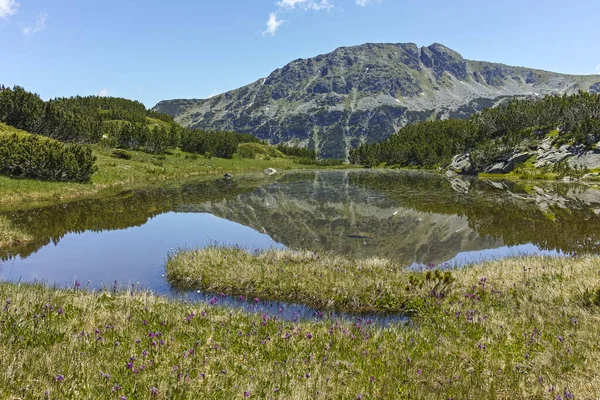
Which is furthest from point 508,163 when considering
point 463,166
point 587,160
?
point 587,160

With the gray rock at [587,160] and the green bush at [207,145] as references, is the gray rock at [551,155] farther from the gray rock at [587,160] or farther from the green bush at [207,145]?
the green bush at [207,145]

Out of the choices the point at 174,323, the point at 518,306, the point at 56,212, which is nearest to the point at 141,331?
the point at 174,323

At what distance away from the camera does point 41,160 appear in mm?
42031

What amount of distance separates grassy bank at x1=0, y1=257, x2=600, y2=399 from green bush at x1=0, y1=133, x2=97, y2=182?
128 ft

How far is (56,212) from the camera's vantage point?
32.5m

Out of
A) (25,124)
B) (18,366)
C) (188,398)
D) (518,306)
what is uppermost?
(25,124)

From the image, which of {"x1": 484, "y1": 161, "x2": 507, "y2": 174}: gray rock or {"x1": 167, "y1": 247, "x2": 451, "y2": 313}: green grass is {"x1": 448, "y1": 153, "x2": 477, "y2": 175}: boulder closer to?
{"x1": 484, "y1": 161, "x2": 507, "y2": 174}: gray rock

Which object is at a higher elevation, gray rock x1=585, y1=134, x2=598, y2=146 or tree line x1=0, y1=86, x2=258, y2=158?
tree line x1=0, y1=86, x2=258, y2=158

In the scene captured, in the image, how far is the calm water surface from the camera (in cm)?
1878

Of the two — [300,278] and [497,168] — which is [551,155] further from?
[300,278]

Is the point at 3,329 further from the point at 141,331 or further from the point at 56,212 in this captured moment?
the point at 56,212

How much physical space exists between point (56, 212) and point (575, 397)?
37.9 m

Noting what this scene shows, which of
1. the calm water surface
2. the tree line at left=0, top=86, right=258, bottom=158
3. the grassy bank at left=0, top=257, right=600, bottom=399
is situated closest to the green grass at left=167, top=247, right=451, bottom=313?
the calm water surface

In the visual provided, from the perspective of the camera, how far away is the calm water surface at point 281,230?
Result: 61.6ft
